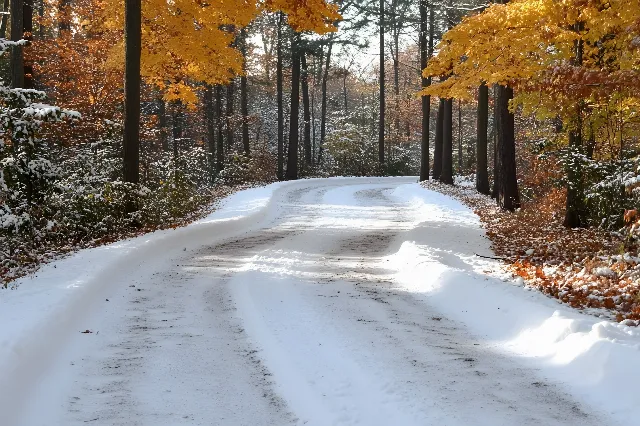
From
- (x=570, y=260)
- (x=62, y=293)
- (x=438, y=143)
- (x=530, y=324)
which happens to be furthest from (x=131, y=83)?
(x=438, y=143)

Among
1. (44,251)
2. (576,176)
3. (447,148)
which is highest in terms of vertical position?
(447,148)

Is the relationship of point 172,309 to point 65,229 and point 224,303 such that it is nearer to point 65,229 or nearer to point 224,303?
point 224,303

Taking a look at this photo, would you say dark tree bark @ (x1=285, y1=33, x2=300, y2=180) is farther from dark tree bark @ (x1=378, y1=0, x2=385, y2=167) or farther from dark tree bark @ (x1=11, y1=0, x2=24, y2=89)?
dark tree bark @ (x1=11, y1=0, x2=24, y2=89)

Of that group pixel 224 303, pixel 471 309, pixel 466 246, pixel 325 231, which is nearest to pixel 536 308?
pixel 471 309

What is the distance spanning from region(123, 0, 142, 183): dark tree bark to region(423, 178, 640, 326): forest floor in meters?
8.47

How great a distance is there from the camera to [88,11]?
19891mm

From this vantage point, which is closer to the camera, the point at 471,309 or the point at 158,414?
the point at 158,414

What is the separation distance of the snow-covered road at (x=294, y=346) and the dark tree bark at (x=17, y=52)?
24.2 feet

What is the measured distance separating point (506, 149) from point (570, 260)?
776 centimetres

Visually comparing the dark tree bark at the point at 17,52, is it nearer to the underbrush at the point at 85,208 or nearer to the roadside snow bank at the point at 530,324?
the underbrush at the point at 85,208

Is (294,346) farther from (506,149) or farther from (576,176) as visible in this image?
(506,149)

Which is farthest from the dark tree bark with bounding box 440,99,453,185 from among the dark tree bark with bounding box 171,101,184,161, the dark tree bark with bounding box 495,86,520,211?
the dark tree bark with bounding box 171,101,184,161

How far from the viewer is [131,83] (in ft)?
41.5

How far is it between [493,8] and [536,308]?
9.63 meters
